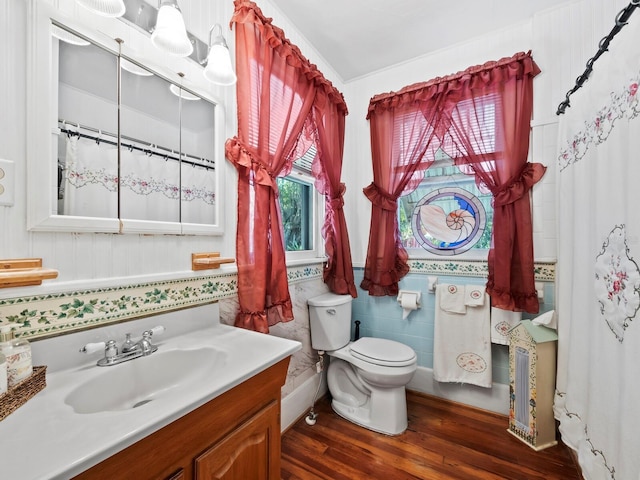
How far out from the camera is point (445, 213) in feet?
6.92

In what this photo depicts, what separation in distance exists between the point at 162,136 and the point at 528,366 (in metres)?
2.25

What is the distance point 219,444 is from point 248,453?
0.15 metres

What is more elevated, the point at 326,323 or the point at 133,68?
the point at 133,68

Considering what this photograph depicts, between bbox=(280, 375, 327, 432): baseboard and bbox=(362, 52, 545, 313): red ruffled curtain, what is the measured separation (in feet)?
4.49

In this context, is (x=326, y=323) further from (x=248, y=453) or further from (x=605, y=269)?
(x=605, y=269)

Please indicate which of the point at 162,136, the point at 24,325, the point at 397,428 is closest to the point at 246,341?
the point at 24,325

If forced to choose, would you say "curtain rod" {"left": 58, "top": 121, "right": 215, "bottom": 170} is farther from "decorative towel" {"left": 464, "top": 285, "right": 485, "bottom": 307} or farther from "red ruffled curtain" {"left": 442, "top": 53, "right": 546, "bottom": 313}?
"decorative towel" {"left": 464, "top": 285, "right": 485, "bottom": 307}

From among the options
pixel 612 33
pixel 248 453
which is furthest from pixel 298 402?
pixel 612 33

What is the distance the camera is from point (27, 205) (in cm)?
77

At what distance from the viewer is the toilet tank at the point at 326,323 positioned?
1857 millimetres

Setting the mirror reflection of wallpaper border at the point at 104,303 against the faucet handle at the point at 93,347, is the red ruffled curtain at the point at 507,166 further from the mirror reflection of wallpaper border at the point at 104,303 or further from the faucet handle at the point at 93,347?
the faucet handle at the point at 93,347

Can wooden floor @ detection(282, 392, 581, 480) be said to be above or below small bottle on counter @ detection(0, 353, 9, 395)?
below

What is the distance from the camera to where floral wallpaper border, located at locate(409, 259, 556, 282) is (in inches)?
68.9

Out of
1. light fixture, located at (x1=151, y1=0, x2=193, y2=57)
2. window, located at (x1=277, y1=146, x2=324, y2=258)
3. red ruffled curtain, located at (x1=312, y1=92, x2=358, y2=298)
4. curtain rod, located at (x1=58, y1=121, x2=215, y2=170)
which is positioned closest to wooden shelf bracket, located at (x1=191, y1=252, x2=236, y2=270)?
curtain rod, located at (x1=58, y1=121, x2=215, y2=170)
